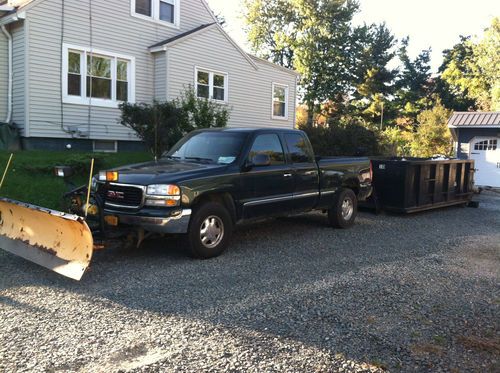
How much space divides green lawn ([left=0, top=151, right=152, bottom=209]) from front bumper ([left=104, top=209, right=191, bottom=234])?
3.57m

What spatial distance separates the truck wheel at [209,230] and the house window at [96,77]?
9899 millimetres

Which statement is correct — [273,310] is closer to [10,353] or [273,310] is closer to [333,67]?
[10,353]

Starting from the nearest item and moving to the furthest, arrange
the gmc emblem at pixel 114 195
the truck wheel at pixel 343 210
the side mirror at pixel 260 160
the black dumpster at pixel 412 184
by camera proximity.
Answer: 1. the gmc emblem at pixel 114 195
2. the side mirror at pixel 260 160
3. the truck wheel at pixel 343 210
4. the black dumpster at pixel 412 184

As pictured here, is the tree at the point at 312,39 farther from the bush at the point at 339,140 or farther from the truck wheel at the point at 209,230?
the truck wheel at the point at 209,230

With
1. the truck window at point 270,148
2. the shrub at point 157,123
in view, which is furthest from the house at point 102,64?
the truck window at point 270,148

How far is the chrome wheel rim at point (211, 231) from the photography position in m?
6.38

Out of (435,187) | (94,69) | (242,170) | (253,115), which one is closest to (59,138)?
(94,69)

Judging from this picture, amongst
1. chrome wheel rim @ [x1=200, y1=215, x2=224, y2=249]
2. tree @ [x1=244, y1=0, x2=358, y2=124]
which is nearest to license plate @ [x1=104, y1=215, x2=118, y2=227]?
chrome wheel rim @ [x1=200, y1=215, x2=224, y2=249]

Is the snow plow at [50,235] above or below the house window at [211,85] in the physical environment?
below

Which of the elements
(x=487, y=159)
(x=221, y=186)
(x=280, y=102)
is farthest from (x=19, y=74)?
(x=487, y=159)

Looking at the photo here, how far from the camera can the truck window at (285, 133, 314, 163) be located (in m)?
8.00

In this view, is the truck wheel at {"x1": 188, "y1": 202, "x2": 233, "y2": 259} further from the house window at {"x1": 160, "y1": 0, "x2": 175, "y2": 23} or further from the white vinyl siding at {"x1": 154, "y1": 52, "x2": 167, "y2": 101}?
the house window at {"x1": 160, "y1": 0, "x2": 175, "y2": 23}

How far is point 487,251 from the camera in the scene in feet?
25.0

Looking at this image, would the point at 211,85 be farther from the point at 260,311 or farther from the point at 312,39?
the point at 312,39
